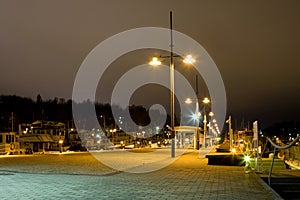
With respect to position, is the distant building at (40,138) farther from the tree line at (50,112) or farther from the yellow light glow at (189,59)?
the yellow light glow at (189,59)

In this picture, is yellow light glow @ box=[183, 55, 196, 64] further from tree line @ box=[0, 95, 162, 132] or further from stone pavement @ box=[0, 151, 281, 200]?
tree line @ box=[0, 95, 162, 132]

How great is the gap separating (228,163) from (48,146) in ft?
169

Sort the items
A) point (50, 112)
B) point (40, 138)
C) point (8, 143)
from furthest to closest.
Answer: point (50, 112) → point (40, 138) → point (8, 143)

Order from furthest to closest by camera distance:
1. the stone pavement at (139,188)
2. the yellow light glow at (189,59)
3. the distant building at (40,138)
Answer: the distant building at (40,138) → the yellow light glow at (189,59) → the stone pavement at (139,188)

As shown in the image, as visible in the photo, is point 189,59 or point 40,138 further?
point 40,138

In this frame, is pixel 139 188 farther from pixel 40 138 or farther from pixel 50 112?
pixel 50 112

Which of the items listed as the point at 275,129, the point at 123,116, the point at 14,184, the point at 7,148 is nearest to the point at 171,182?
the point at 14,184

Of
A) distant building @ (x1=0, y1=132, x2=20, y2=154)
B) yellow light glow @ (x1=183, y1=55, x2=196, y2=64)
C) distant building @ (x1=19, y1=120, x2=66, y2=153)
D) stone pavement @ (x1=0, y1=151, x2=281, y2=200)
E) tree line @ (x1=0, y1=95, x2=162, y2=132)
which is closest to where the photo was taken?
stone pavement @ (x1=0, y1=151, x2=281, y2=200)

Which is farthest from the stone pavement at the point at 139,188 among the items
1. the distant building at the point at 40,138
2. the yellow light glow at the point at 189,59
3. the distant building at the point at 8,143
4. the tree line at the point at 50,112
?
the tree line at the point at 50,112

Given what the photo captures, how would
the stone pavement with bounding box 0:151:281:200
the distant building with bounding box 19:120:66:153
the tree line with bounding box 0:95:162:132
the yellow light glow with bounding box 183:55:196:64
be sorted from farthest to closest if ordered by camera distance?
the tree line with bounding box 0:95:162:132 → the distant building with bounding box 19:120:66:153 → the yellow light glow with bounding box 183:55:196:64 → the stone pavement with bounding box 0:151:281:200

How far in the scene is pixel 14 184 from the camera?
13172 millimetres

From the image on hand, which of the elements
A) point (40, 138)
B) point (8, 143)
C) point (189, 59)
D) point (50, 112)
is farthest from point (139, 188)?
point (50, 112)

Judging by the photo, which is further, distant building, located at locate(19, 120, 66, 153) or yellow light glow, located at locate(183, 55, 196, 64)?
distant building, located at locate(19, 120, 66, 153)

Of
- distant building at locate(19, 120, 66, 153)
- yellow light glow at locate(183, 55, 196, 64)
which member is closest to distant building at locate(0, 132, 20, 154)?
distant building at locate(19, 120, 66, 153)
